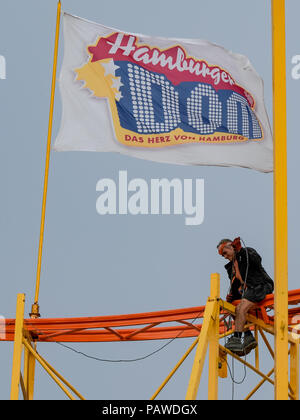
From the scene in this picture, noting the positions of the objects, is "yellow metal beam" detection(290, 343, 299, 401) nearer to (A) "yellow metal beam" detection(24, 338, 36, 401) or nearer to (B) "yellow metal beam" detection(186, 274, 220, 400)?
(B) "yellow metal beam" detection(186, 274, 220, 400)

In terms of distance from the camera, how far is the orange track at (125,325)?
23453mm

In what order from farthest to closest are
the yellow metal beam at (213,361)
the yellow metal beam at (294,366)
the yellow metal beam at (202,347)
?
the yellow metal beam at (294,366)
the yellow metal beam at (213,361)
the yellow metal beam at (202,347)

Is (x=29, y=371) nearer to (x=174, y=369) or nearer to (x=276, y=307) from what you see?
(x=174, y=369)

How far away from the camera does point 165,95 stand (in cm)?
2752

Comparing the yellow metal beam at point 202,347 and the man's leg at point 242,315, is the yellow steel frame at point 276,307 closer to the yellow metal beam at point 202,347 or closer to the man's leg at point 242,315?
the yellow metal beam at point 202,347

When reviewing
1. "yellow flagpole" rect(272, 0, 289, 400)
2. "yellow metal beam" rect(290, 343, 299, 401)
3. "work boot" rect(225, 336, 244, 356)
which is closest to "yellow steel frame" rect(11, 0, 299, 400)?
"yellow flagpole" rect(272, 0, 289, 400)

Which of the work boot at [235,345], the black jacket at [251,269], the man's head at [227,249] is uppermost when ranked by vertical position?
the man's head at [227,249]

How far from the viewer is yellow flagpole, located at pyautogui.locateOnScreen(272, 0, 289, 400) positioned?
63.7 feet

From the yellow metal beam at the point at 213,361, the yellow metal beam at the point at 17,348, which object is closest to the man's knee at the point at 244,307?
the yellow metal beam at the point at 213,361

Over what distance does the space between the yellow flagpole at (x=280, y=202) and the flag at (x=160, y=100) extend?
5767 millimetres

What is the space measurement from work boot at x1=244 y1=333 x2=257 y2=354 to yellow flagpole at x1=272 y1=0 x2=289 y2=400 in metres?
2.80
